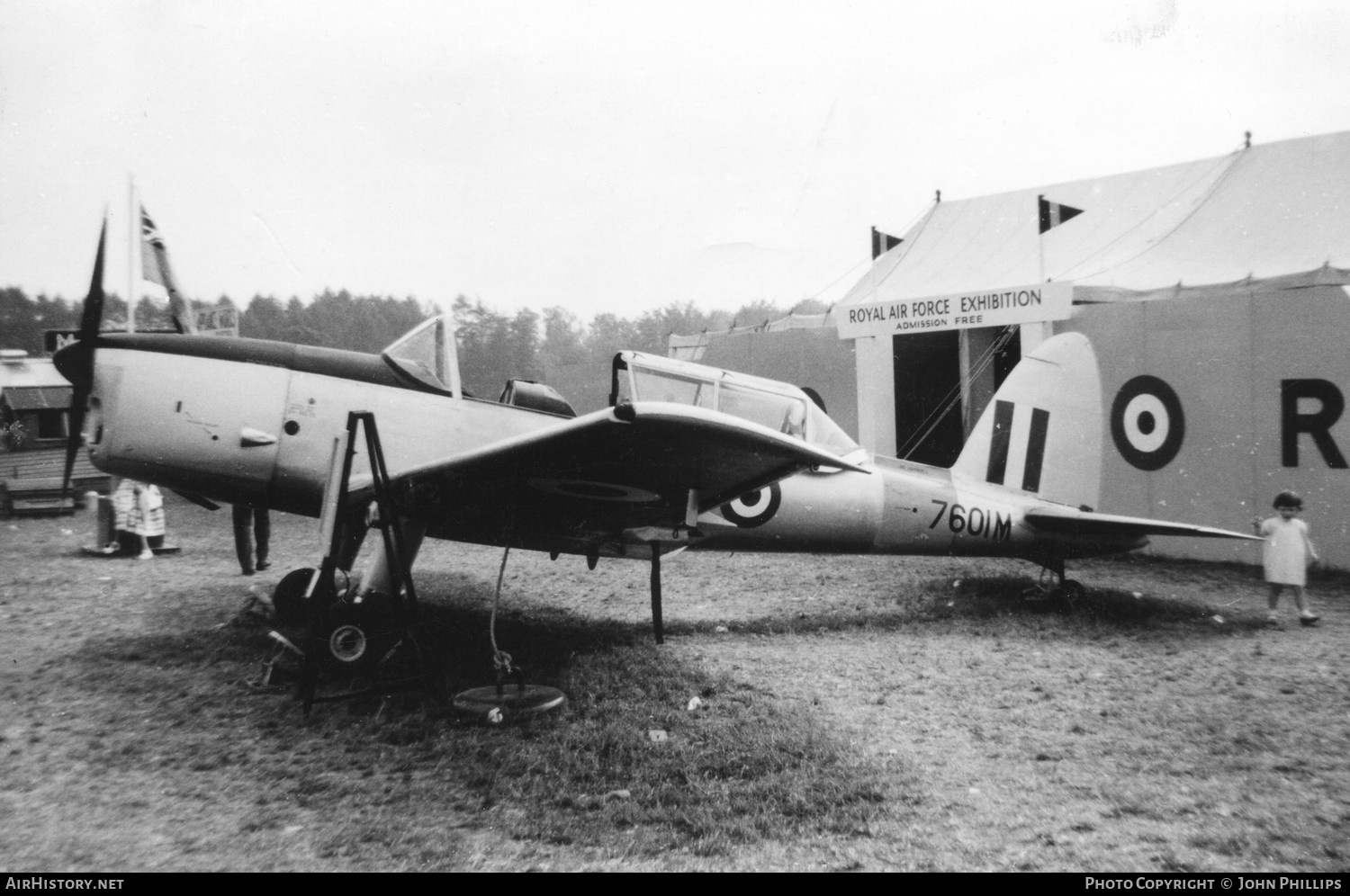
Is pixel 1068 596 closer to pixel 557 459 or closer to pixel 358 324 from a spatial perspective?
pixel 557 459

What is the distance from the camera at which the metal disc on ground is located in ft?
12.4

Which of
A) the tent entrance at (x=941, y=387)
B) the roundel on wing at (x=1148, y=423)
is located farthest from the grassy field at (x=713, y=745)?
the tent entrance at (x=941, y=387)

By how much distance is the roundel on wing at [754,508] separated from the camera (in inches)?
217

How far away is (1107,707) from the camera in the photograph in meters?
3.98

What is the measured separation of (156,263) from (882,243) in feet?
32.7

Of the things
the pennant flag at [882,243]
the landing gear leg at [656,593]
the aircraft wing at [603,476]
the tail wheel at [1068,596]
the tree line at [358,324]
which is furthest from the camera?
the pennant flag at [882,243]

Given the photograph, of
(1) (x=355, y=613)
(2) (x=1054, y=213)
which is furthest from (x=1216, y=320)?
(1) (x=355, y=613)

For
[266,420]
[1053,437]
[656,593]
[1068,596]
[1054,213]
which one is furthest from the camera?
[1054,213]

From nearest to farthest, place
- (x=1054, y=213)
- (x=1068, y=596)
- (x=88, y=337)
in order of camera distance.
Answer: (x=88, y=337)
(x=1068, y=596)
(x=1054, y=213)

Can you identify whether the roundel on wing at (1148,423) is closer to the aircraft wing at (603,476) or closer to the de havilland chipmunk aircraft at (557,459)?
the de havilland chipmunk aircraft at (557,459)

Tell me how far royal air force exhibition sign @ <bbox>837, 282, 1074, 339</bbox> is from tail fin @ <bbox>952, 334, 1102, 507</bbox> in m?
2.63

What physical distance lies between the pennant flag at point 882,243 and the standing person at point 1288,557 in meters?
7.54

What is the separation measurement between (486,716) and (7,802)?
69.6 inches

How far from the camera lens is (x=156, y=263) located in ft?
19.3
